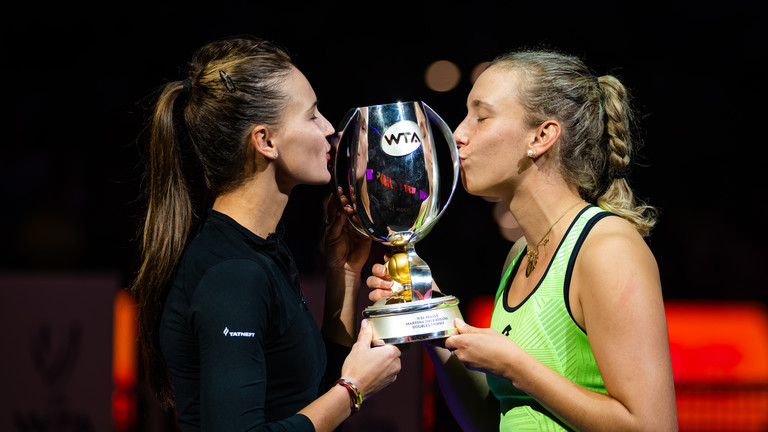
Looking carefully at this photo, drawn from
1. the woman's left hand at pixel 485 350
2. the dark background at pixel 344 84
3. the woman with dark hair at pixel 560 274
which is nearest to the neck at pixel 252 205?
the woman with dark hair at pixel 560 274

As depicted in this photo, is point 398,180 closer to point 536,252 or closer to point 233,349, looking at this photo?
point 536,252

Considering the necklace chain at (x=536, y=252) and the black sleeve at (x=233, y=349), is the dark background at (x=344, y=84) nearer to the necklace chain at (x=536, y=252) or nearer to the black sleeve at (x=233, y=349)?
the necklace chain at (x=536, y=252)

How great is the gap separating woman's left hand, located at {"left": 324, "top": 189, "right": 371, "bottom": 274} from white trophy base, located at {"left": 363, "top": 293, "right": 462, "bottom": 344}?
0.43 m

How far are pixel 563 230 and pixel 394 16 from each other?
3.72 m

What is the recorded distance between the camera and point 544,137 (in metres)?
1.81

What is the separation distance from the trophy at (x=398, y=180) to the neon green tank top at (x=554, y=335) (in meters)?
0.19

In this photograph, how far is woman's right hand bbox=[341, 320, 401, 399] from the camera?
5.14 ft

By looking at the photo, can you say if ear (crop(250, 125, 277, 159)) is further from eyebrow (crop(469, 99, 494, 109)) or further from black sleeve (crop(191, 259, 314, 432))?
eyebrow (crop(469, 99, 494, 109))

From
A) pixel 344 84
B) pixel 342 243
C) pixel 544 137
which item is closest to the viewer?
pixel 544 137

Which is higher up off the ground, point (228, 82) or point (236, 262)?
point (228, 82)

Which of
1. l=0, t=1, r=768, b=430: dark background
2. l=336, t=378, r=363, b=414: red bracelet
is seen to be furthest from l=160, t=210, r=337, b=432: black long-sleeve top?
l=0, t=1, r=768, b=430: dark background

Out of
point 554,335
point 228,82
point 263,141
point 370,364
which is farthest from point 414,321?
point 228,82

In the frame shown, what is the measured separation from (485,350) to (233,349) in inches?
20.4

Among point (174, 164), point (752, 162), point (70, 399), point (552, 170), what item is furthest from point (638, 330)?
point (752, 162)
